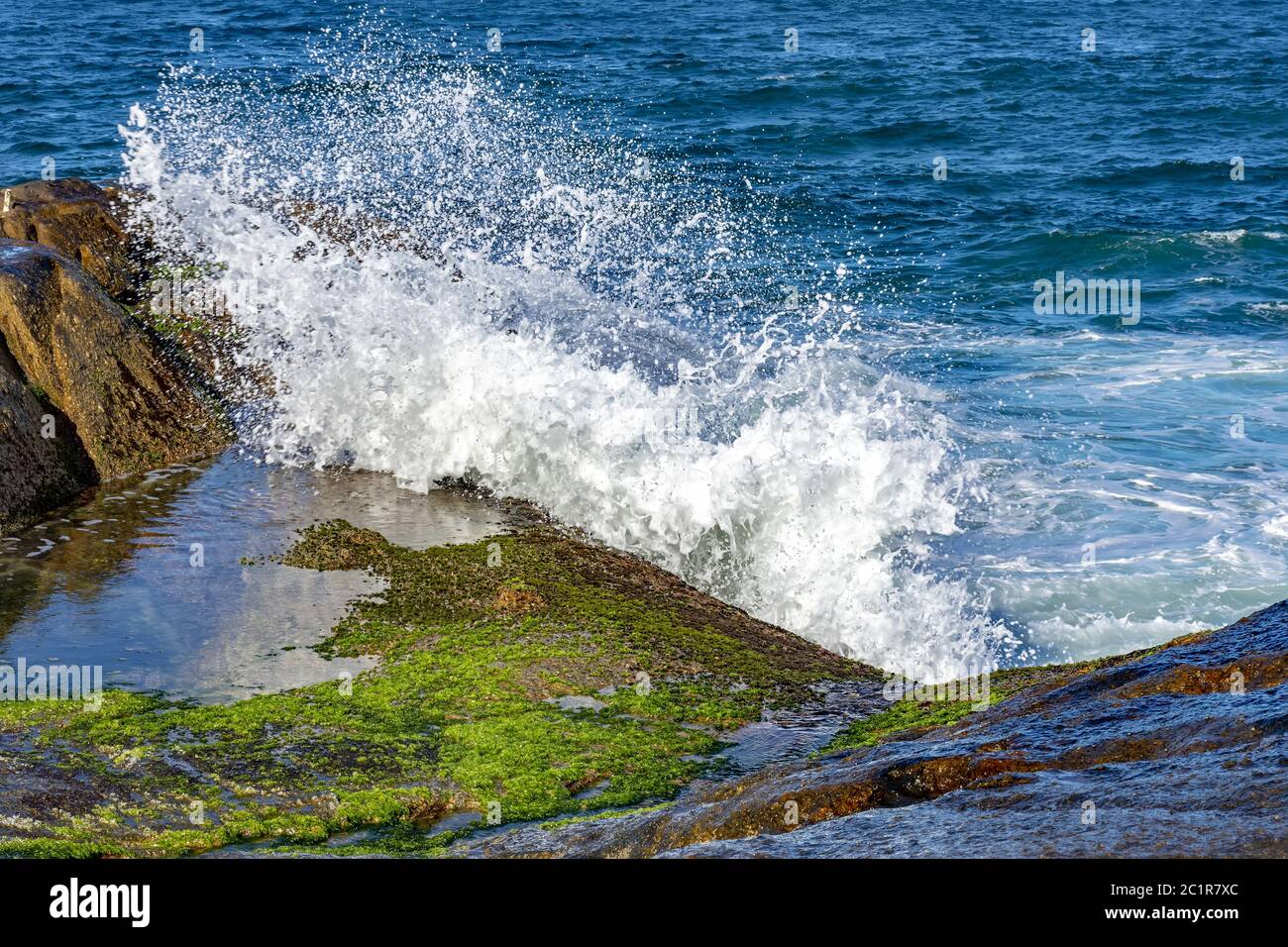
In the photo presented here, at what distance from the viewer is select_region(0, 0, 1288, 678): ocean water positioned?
26.8 feet

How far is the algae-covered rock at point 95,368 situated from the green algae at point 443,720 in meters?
2.15

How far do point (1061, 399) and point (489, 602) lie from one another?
23.5ft

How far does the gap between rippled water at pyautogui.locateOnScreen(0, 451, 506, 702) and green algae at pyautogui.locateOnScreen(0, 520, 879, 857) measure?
0.20 meters

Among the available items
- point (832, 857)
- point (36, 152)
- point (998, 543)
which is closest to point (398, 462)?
point (998, 543)

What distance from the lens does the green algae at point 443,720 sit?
4.45m

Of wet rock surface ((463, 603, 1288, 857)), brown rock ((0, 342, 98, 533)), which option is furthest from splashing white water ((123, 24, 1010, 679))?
wet rock surface ((463, 603, 1288, 857))

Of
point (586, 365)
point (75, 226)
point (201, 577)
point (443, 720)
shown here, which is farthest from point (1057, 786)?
point (75, 226)

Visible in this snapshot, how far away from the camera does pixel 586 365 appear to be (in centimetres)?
970

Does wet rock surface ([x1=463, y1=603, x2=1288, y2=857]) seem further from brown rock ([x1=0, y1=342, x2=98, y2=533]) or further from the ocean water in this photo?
brown rock ([x1=0, y1=342, x2=98, y2=533])

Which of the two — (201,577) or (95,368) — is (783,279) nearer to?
(95,368)

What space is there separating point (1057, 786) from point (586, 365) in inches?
268

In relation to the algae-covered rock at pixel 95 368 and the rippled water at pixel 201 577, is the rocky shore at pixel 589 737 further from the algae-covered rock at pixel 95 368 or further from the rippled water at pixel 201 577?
the rippled water at pixel 201 577

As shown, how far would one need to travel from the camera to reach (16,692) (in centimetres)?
530

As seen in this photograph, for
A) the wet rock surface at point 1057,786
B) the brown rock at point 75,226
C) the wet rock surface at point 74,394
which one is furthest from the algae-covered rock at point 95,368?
the wet rock surface at point 1057,786
